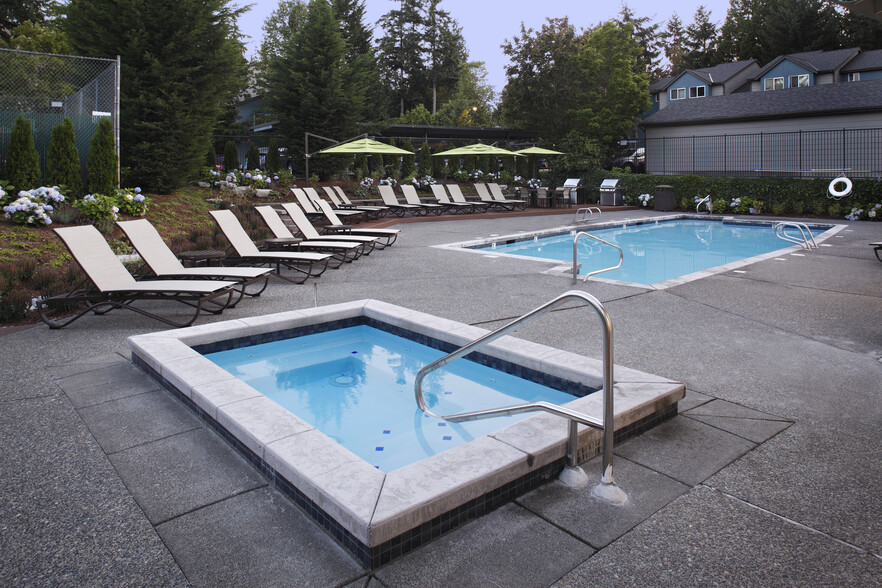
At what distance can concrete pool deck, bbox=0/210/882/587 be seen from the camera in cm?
244

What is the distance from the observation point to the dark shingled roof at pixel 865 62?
32.0 meters

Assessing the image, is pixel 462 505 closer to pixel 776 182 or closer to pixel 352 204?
pixel 352 204

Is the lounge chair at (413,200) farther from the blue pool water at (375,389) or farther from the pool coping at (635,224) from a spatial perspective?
the blue pool water at (375,389)

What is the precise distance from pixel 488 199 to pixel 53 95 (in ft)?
44.2

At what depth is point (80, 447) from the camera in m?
3.54

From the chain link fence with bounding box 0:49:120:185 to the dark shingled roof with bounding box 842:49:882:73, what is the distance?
35.0 metres

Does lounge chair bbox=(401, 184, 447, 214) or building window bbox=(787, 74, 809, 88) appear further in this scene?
building window bbox=(787, 74, 809, 88)

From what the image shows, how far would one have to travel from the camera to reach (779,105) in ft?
81.5

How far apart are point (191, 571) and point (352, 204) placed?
17.0 meters

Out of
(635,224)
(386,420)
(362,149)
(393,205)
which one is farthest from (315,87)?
(386,420)

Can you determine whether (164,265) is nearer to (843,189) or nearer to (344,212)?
(344,212)

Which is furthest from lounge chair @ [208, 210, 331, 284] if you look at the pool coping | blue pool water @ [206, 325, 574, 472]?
the pool coping

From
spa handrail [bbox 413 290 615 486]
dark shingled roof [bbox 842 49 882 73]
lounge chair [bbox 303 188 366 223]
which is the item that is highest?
dark shingled roof [bbox 842 49 882 73]

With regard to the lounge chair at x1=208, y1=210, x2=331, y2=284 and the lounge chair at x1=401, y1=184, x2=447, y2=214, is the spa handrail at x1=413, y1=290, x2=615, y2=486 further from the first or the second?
the lounge chair at x1=401, y1=184, x2=447, y2=214
